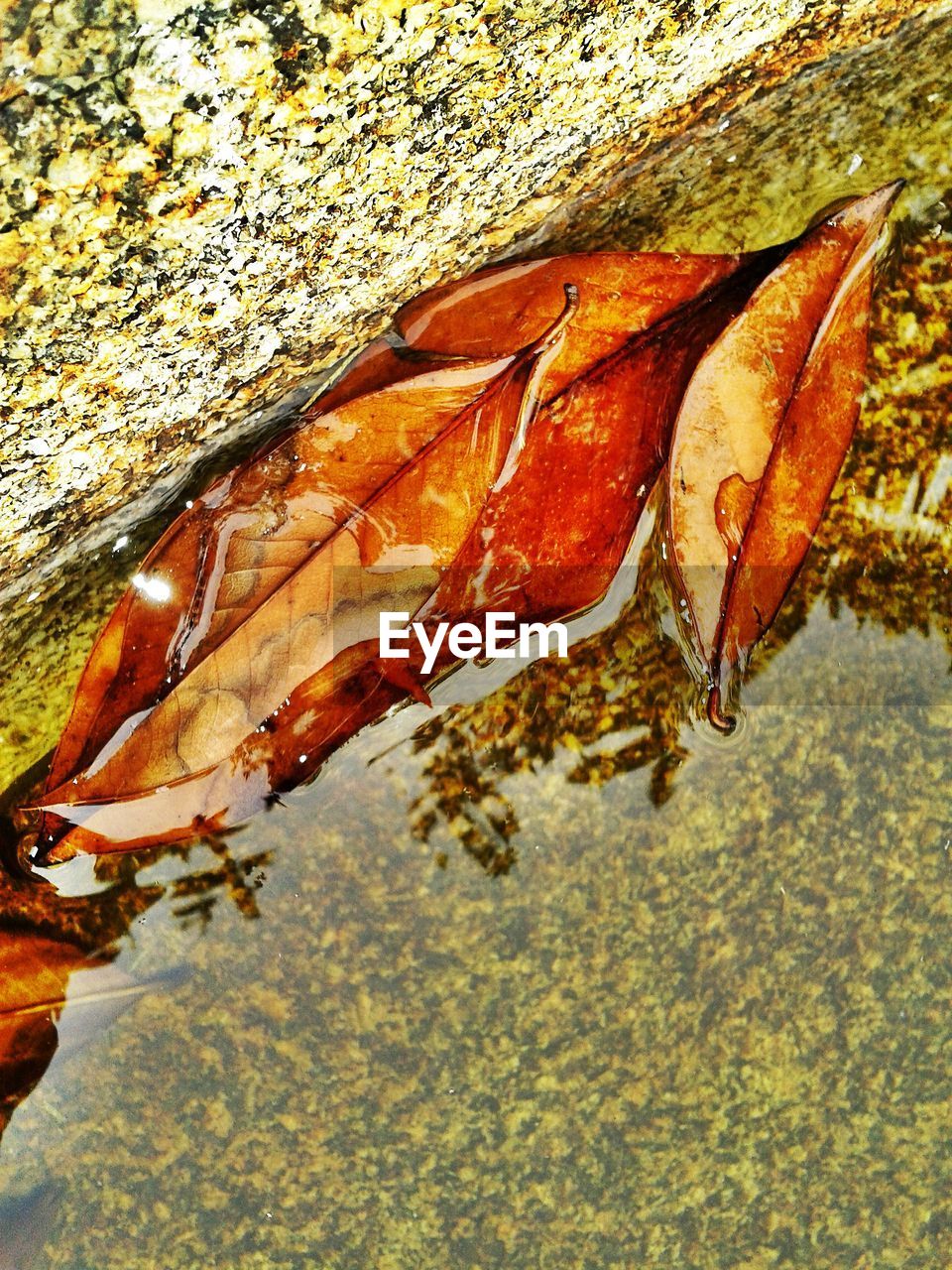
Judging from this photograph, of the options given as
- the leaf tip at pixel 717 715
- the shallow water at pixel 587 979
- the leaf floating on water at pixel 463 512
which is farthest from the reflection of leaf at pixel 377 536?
the leaf tip at pixel 717 715

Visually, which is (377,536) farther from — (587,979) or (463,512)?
(587,979)

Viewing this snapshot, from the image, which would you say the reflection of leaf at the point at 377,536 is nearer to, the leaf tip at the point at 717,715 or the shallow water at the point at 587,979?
the shallow water at the point at 587,979

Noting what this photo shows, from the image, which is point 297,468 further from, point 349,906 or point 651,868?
point 651,868

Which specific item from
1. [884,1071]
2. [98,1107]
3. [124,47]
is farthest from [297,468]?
[884,1071]

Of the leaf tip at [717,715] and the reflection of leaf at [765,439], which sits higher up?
the reflection of leaf at [765,439]

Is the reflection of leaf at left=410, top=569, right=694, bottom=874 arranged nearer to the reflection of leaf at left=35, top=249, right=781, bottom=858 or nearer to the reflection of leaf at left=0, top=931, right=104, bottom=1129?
the reflection of leaf at left=35, top=249, right=781, bottom=858

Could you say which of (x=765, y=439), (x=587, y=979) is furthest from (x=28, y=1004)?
(x=765, y=439)

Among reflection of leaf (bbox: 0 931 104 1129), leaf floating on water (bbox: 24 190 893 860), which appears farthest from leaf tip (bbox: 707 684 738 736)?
reflection of leaf (bbox: 0 931 104 1129)
